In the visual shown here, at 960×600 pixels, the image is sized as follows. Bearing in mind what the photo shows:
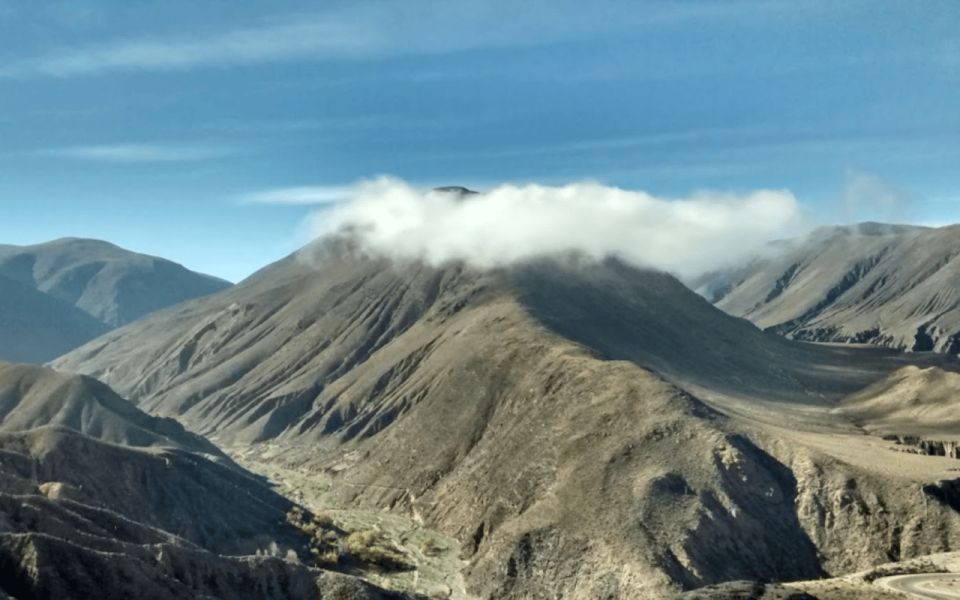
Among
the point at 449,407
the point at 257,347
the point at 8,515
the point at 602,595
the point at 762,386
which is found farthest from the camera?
the point at 257,347

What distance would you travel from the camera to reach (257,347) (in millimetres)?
171500

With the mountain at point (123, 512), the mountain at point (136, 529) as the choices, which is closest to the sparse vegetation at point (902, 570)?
the mountain at point (136, 529)

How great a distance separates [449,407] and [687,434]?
3538 centimetres

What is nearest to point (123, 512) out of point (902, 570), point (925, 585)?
point (902, 570)

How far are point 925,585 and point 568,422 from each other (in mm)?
36596

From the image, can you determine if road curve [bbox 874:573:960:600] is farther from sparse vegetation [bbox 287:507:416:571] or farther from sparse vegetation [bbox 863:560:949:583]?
sparse vegetation [bbox 287:507:416:571]

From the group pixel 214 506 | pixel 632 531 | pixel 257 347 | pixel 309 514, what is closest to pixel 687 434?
pixel 632 531

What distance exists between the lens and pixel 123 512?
236 ft

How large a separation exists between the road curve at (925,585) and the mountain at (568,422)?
6.31m

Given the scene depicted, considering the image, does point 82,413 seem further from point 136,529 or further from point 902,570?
point 902,570

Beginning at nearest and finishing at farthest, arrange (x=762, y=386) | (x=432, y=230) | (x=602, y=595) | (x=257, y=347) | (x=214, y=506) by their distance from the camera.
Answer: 1. (x=602, y=595)
2. (x=214, y=506)
3. (x=762, y=386)
4. (x=257, y=347)
5. (x=432, y=230)

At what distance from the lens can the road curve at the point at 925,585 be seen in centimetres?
5472

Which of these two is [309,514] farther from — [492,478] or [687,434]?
[687,434]

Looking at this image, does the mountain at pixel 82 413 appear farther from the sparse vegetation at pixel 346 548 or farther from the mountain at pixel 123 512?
the sparse vegetation at pixel 346 548
